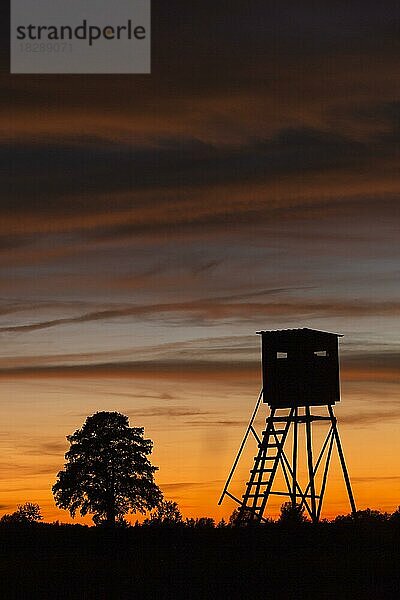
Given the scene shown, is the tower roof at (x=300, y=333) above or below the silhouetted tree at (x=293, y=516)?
above

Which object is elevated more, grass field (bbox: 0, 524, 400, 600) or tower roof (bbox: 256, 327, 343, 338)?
tower roof (bbox: 256, 327, 343, 338)

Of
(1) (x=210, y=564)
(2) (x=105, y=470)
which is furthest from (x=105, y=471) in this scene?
(1) (x=210, y=564)

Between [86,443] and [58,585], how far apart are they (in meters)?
25.6

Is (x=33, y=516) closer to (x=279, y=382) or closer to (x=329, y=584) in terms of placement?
(x=279, y=382)

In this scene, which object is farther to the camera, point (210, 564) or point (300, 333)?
point (300, 333)

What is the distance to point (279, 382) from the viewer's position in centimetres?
3962

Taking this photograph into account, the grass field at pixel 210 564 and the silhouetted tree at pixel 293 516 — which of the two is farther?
the silhouetted tree at pixel 293 516

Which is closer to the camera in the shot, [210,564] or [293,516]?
[210,564]

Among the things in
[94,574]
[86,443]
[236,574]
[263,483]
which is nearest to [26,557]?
→ [94,574]

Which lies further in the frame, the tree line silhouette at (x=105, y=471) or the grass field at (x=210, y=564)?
the tree line silhouette at (x=105, y=471)

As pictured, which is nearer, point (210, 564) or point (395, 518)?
point (210, 564)

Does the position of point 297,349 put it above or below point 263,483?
above

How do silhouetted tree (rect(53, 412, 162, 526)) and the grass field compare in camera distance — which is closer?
the grass field

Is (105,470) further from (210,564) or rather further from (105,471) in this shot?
(210,564)
